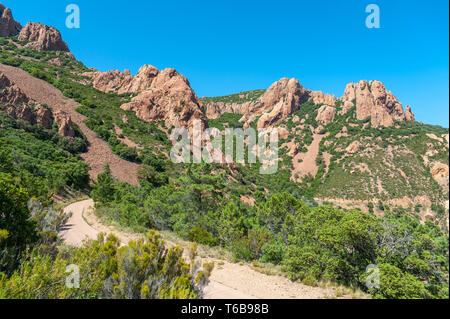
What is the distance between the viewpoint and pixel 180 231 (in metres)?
13.5

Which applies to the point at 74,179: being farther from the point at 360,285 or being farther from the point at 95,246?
the point at 360,285

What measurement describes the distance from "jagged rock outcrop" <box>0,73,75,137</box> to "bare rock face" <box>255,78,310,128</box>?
226 ft

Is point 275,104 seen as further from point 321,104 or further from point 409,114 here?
point 409,114

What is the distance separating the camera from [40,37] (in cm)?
6975

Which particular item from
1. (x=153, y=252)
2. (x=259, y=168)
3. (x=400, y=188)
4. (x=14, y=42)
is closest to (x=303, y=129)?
(x=259, y=168)

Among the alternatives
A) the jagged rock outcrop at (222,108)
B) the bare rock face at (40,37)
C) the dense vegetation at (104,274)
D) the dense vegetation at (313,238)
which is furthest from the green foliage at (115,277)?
the jagged rock outcrop at (222,108)

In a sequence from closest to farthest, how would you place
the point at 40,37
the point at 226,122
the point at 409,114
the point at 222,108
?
the point at 40,37 < the point at 409,114 < the point at 226,122 < the point at 222,108

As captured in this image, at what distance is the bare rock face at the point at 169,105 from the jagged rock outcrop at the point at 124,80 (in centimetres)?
500

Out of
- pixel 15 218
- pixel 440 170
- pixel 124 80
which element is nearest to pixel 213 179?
pixel 15 218

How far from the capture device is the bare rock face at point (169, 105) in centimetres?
5497

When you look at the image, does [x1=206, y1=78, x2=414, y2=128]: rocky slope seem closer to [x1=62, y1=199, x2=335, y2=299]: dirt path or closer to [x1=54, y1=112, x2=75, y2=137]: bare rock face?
[x1=54, y1=112, x2=75, y2=137]: bare rock face

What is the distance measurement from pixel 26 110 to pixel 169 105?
29.7 metres

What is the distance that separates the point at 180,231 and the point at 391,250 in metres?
10.6

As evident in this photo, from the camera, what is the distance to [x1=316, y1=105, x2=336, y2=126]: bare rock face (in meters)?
82.4
